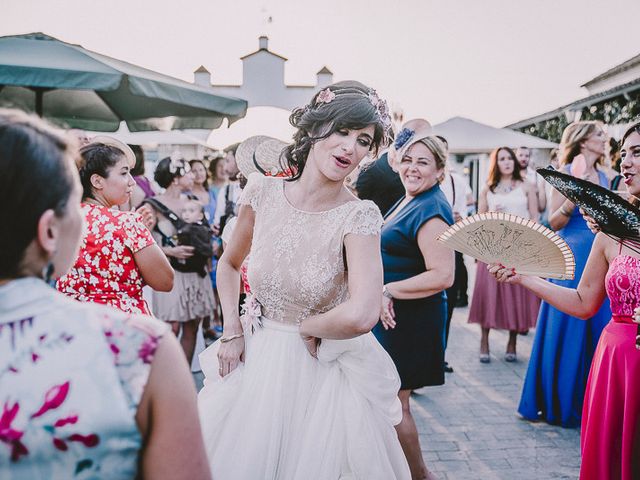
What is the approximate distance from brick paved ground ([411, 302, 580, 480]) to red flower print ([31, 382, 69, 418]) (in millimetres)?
3465

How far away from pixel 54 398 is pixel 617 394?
2.54 metres

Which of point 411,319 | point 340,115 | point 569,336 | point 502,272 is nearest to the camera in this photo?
point 340,115

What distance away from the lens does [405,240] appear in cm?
362

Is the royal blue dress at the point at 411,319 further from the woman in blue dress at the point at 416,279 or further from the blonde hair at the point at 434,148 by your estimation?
the blonde hair at the point at 434,148

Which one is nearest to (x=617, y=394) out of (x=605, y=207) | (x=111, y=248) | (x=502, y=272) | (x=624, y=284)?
(x=624, y=284)

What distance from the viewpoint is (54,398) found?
107 cm

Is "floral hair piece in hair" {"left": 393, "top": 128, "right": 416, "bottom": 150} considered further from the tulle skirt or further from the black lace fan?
the tulle skirt

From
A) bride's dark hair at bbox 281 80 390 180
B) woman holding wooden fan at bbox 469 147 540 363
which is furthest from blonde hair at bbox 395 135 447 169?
woman holding wooden fan at bbox 469 147 540 363

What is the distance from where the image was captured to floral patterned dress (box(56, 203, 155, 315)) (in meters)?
3.24

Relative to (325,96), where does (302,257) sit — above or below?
below

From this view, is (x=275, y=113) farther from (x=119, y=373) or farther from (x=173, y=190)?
(x=119, y=373)

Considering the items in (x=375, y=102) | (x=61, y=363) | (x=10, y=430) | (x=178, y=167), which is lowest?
(x=10, y=430)

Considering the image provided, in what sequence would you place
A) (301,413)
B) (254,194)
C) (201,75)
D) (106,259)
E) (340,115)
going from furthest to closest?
(201,75) < (106,259) < (254,194) < (340,115) < (301,413)

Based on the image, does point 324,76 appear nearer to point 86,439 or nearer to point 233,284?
point 233,284
